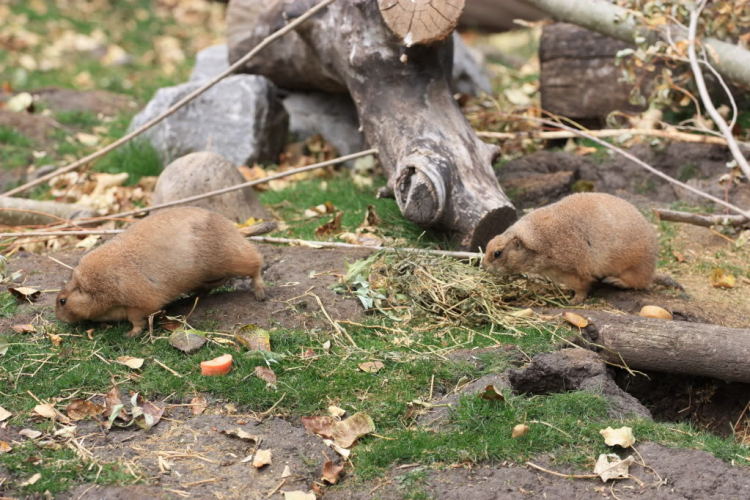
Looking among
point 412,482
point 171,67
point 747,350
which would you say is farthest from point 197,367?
point 171,67

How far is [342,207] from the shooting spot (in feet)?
24.3

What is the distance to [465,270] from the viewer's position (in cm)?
580

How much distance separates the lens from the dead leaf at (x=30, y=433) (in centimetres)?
403

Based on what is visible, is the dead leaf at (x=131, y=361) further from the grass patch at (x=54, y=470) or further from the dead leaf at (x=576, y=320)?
the dead leaf at (x=576, y=320)

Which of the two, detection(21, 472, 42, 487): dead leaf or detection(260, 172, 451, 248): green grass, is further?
detection(260, 172, 451, 248): green grass

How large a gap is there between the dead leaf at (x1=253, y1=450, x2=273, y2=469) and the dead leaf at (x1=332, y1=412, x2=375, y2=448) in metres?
0.35

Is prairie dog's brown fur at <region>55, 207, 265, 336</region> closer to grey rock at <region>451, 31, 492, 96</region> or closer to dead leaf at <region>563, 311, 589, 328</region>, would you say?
dead leaf at <region>563, 311, 589, 328</region>

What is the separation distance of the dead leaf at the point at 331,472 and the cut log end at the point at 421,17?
3625 millimetres

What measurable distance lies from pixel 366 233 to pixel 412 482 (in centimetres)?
320

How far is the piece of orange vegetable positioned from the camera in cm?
455

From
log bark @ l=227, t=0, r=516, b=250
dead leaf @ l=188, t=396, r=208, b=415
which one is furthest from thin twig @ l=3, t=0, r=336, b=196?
dead leaf @ l=188, t=396, r=208, b=415

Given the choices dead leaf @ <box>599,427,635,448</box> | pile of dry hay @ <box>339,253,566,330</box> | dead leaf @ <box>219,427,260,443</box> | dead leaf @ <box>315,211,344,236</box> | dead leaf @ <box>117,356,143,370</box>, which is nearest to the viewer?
dead leaf @ <box>599,427,635,448</box>

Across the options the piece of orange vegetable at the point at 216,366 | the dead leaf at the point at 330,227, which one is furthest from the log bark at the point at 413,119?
the piece of orange vegetable at the point at 216,366

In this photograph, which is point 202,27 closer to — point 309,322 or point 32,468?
point 309,322
